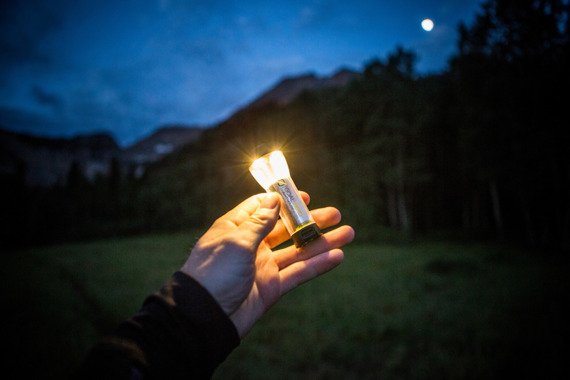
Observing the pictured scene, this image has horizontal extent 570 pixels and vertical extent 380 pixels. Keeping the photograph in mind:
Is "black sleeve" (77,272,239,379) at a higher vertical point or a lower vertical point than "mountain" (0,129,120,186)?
lower

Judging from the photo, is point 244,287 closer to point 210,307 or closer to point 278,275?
point 210,307

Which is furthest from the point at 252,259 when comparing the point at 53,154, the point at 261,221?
the point at 53,154

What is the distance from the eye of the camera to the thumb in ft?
9.26

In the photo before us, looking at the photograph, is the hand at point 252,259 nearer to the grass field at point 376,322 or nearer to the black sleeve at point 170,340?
the black sleeve at point 170,340

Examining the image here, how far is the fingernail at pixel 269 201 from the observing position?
308cm

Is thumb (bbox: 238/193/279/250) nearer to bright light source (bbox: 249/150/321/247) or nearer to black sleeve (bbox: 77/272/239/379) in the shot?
bright light source (bbox: 249/150/321/247)

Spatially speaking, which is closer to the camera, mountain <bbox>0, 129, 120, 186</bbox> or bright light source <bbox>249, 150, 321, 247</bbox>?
bright light source <bbox>249, 150, 321, 247</bbox>

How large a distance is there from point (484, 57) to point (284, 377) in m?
21.0

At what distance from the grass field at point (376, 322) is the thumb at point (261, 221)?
751 millimetres

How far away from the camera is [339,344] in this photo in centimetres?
749

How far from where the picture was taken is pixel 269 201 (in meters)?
3.11

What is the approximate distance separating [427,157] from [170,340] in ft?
134

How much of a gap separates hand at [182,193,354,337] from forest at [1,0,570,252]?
76cm

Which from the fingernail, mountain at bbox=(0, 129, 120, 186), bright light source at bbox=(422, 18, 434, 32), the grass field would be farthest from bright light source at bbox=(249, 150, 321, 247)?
mountain at bbox=(0, 129, 120, 186)
